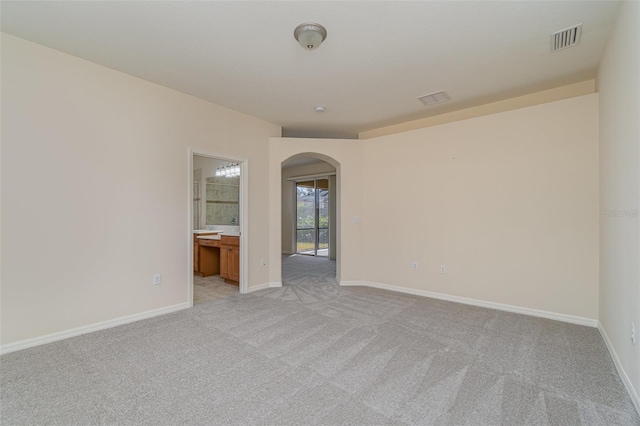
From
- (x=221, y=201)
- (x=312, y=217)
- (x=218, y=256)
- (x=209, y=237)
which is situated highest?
(x=221, y=201)

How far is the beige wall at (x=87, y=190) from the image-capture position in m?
2.51

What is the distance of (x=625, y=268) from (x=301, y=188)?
7.70 metres

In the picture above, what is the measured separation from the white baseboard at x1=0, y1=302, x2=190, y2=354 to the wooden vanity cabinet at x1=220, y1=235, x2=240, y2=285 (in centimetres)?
114

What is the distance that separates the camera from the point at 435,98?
12.4 feet

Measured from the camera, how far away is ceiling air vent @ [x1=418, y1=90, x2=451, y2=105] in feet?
12.0

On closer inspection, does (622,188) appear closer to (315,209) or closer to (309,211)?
(315,209)

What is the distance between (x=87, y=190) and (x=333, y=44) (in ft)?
9.29

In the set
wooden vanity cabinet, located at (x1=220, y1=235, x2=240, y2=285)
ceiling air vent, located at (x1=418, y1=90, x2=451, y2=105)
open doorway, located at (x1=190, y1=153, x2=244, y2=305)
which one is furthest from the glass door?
ceiling air vent, located at (x1=418, y1=90, x2=451, y2=105)

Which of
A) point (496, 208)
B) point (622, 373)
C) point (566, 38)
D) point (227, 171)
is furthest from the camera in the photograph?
point (227, 171)

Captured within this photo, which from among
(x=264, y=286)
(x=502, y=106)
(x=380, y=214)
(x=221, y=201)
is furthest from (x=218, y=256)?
(x=502, y=106)

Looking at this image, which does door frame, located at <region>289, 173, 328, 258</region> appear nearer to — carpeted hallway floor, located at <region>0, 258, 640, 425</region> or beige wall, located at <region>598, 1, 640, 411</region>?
carpeted hallway floor, located at <region>0, 258, 640, 425</region>

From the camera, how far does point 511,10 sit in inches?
85.1

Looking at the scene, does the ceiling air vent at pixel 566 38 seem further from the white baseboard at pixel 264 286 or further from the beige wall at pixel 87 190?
the white baseboard at pixel 264 286

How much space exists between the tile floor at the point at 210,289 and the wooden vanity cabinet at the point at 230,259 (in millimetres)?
152
